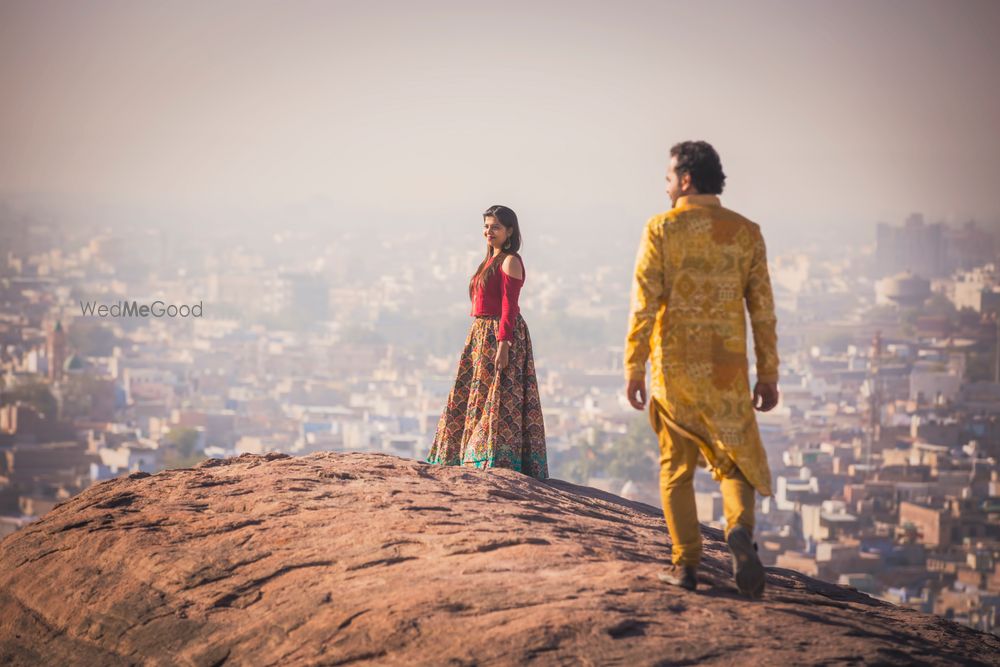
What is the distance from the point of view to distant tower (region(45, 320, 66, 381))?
54.6 meters

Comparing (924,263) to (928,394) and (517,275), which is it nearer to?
(928,394)

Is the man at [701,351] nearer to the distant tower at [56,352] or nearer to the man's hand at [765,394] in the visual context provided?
the man's hand at [765,394]

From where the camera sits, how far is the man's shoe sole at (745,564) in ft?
12.1

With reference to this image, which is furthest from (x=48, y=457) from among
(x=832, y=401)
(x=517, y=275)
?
(x=517, y=275)

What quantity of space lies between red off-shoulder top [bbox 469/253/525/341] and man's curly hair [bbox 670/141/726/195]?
5.20 feet

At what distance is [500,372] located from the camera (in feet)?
18.2

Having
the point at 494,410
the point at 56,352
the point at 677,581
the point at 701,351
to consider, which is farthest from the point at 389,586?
the point at 56,352

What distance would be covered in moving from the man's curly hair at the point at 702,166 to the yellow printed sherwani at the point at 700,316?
2.0 inches

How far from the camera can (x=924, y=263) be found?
279 ft

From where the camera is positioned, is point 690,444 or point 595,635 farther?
point 690,444

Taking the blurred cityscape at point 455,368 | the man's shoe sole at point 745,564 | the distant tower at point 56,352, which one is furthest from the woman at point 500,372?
the distant tower at point 56,352

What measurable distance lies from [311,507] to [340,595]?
0.77m

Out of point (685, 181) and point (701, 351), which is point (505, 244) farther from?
point (701, 351)

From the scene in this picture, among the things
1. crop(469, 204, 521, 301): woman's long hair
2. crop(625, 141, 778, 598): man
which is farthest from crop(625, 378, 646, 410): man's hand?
crop(469, 204, 521, 301): woman's long hair
